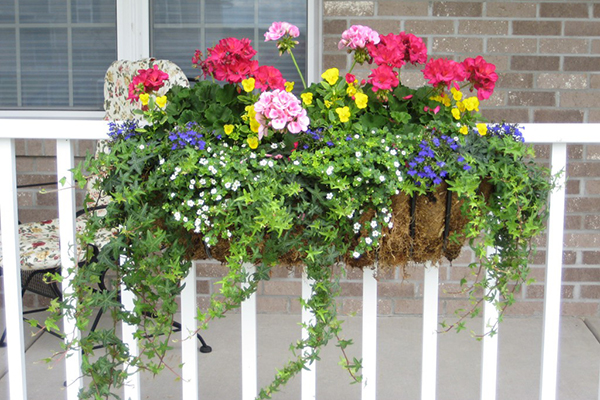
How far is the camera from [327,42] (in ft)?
10.3

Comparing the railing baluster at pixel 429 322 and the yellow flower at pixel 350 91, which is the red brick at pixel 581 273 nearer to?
the railing baluster at pixel 429 322

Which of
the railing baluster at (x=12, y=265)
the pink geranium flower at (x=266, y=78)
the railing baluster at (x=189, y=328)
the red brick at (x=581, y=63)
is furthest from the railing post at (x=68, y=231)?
the red brick at (x=581, y=63)

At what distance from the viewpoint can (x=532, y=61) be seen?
3.16 m

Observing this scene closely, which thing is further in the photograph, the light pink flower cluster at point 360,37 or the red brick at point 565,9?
the red brick at point 565,9

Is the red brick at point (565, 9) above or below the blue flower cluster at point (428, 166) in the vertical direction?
above

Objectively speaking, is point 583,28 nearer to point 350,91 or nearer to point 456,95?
point 456,95

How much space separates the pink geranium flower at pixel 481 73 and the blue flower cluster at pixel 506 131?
78 mm

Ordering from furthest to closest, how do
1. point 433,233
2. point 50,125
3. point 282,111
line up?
point 50,125 → point 433,233 → point 282,111

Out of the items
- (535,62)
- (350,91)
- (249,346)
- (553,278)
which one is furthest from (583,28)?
(249,346)

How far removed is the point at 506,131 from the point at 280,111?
0.52 m

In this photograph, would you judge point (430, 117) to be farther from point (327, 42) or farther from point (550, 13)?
point (550, 13)

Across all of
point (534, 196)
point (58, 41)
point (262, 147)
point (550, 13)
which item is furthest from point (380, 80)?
point (58, 41)

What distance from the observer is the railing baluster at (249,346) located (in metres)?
1.72

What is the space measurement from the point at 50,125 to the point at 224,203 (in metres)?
0.52
